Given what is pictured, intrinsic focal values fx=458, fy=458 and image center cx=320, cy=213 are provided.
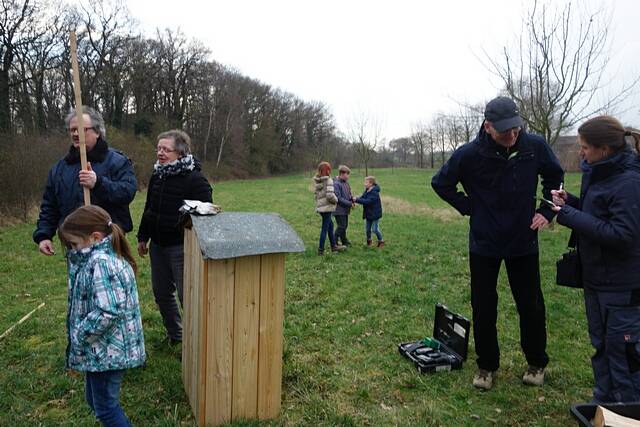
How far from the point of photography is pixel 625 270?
115 inches

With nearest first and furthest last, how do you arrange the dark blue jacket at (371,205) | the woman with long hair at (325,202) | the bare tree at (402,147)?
the woman with long hair at (325,202), the dark blue jacket at (371,205), the bare tree at (402,147)

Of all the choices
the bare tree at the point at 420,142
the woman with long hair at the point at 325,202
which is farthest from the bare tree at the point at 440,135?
the woman with long hair at the point at 325,202

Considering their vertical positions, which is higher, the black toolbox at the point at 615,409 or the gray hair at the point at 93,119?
the gray hair at the point at 93,119

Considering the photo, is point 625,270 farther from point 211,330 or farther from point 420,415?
point 211,330

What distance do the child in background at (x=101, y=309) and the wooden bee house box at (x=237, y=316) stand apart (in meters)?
0.46

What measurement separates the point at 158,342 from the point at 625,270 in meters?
4.11

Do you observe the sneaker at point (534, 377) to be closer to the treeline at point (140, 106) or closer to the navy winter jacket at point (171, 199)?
the navy winter jacket at point (171, 199)

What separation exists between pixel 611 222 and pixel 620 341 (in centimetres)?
77

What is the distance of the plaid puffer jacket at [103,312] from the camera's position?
2.53 meters

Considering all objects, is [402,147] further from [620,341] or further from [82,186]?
[620,341]

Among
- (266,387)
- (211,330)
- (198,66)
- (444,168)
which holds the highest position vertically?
(198,66)

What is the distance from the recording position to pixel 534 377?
378 centimetres

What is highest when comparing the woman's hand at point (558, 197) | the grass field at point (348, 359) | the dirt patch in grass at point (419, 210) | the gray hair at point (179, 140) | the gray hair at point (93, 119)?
the gray hair at point (93, 119)

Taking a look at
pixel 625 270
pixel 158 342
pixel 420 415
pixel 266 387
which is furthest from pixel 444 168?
pixel 158 342
